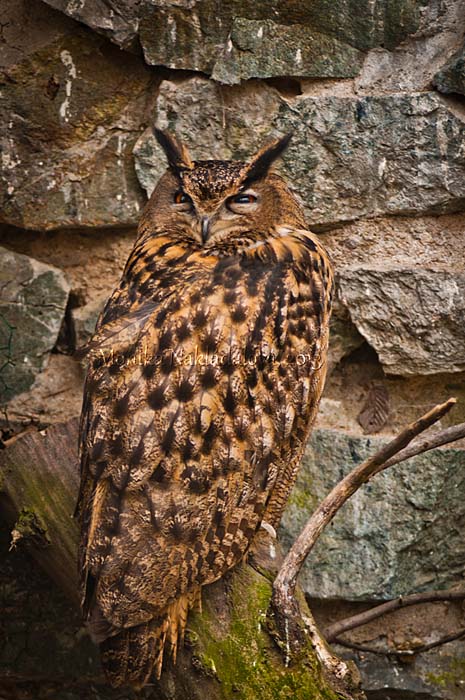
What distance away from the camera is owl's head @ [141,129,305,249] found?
208 centimetres

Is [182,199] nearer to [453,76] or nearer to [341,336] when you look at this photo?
[341,336]

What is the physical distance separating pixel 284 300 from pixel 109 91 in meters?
0.85

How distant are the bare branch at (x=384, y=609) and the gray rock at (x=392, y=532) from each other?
0.55 feet

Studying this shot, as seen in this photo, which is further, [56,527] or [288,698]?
[56,527]

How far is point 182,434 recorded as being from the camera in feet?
6.05

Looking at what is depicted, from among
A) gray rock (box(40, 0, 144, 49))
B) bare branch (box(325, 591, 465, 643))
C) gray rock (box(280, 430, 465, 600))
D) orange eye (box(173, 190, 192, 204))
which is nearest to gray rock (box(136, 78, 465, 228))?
gray rock (box(40, 0, 144, 49))

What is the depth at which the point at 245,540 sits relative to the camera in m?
1.94

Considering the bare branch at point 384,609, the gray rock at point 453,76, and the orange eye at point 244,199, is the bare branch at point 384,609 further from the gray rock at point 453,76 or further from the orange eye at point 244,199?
the gray rock at point 453,76

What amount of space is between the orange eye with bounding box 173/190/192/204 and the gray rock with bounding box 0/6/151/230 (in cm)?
29

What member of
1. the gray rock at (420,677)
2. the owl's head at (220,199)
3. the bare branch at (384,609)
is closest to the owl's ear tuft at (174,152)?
the owl's head at (220,199)

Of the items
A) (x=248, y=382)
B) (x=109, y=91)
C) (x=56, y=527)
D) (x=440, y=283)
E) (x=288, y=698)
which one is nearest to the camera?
(x=288, y=698)

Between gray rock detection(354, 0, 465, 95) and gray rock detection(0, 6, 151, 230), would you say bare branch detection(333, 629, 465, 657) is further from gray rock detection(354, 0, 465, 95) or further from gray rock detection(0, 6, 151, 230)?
gray rock detection(354, 0, 465, 95)

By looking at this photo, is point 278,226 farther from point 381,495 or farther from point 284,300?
point 381,495

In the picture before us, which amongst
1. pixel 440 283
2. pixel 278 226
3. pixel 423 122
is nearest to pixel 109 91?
pixel 278 226
